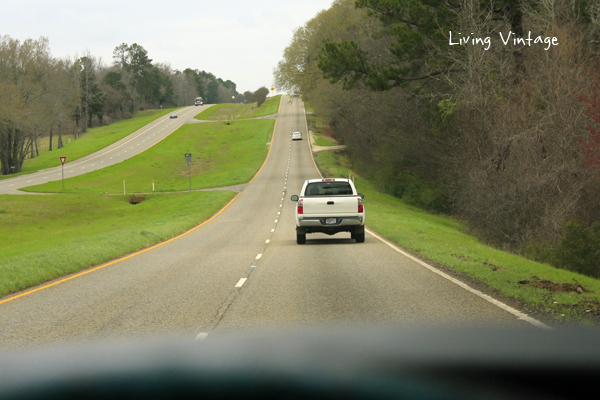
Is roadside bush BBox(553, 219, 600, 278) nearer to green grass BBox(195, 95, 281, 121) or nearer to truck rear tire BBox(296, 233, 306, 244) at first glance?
truck rear tire BBox(296, 233, 306, 244)

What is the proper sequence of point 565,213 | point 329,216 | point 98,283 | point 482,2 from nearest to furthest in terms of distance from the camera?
point 98,283, point 329,216, point 565,213, point 482,2

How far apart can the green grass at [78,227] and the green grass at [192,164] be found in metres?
8.31

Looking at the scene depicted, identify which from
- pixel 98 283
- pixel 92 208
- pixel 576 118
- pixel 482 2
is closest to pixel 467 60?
pixel 482 2

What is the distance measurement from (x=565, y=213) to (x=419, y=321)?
15.7 meters

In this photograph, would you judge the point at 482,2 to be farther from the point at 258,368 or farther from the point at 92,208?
the point at 92,208

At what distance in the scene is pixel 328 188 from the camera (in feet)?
66.9

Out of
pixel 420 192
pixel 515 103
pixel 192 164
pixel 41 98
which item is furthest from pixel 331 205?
pixel 41 98

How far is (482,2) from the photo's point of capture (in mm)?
27297

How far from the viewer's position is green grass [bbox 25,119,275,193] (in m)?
59.7

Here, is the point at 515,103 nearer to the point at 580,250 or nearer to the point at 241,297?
the point at 580,250

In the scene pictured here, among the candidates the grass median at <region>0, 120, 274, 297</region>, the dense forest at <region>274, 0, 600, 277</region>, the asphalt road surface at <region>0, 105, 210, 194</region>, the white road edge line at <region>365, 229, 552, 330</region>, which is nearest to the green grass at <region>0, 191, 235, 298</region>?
the grass median at <region>0, 120, 274, 297</region>

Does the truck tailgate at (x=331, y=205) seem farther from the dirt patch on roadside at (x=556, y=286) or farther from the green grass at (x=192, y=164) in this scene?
the green grass at (x=192, y=164)

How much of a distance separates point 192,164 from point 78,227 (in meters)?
42.2

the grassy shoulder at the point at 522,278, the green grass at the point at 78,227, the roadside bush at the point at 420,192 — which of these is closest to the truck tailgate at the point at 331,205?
the grassy shoulder at the point at 522,278
